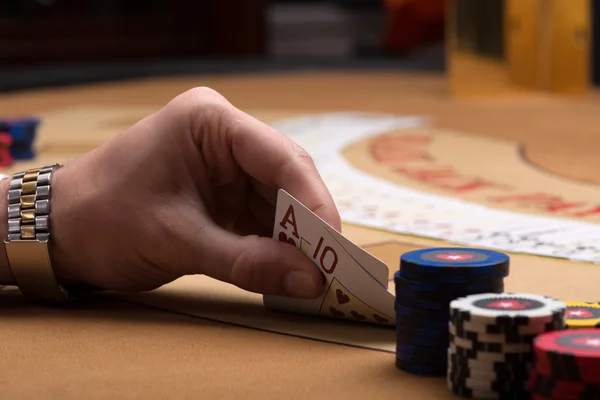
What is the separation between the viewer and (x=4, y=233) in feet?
4.88

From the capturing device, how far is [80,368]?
125cm

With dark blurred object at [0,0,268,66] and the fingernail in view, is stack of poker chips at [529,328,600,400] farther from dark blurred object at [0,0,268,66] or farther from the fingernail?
dark blurred object at [0,0,268,66]

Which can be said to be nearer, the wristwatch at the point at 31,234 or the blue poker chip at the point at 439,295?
the blue poker chip at the point at 439,295

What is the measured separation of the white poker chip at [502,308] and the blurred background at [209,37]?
575 centimetres

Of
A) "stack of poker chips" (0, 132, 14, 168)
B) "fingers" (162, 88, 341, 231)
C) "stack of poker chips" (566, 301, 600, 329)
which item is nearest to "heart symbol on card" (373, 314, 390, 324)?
"fingers" (162, 88, 341, 231)

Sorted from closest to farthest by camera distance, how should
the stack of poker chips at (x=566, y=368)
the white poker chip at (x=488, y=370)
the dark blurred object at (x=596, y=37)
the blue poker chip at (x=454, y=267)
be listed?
the stack of poker chips at (x=566, y=368), the white poker chip at (x=488, y=370), the blue poker chip at (x=454, y=267), the dark blurred object at (x=596, y=37)

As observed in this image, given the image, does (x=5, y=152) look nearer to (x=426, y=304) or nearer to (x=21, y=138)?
(x=21, y=138)

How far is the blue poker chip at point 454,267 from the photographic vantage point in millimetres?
1167

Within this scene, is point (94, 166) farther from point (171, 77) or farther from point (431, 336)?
point (171, 77)

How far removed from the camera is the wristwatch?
1.46 metres

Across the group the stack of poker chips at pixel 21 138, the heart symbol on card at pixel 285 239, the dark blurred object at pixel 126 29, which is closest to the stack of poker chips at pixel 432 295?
the heart symbol on card at pixel 285 239

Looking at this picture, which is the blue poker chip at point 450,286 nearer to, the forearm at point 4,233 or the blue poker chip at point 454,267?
the blue poker chip at point 454,267

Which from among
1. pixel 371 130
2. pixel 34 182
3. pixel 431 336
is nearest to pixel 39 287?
pixel 34 182

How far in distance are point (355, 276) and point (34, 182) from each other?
1.61 ft
